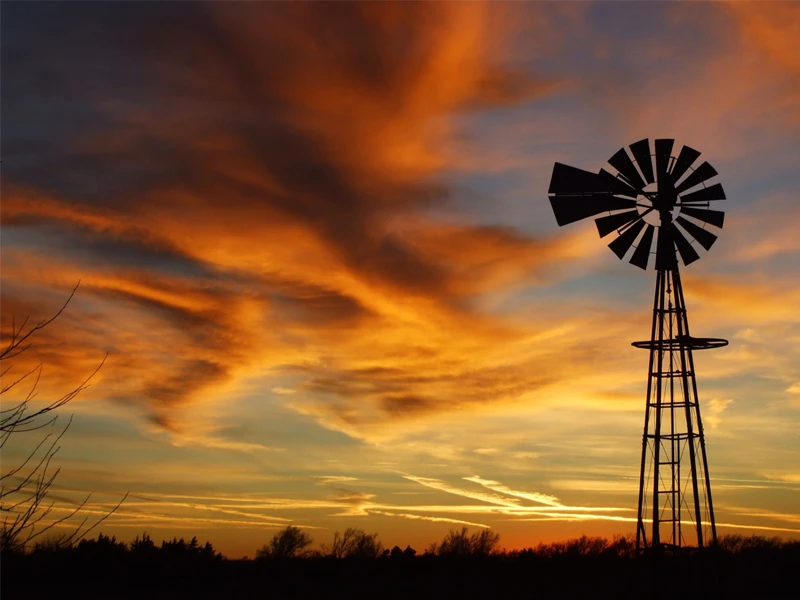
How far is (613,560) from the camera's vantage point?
31.6m

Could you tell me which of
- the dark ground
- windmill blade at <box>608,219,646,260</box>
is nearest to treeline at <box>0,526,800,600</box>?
the dark ground

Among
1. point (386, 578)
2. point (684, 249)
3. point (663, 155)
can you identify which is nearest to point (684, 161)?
point (663, 155)

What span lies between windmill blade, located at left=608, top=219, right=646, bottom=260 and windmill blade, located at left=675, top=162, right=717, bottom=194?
192cm

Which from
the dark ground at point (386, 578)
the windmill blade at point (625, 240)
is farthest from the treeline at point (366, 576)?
the windmill blade at point (625, 240)

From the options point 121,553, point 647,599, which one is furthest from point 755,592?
point 121,553

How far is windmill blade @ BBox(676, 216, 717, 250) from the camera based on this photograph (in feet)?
106

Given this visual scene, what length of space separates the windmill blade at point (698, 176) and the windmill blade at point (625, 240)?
6.31 ft

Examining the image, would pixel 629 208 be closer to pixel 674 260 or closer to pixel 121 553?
pixel 674 260

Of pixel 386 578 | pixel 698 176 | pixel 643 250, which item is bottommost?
pixel 386 578

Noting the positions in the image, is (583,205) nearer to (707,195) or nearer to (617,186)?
(617,186)

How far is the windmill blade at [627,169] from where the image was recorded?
32688 mm

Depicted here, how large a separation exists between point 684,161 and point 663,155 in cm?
80

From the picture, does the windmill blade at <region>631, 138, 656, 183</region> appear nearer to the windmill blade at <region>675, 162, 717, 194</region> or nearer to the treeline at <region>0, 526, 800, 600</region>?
the windmill blade at <region>675, 162, 717, 194</region>

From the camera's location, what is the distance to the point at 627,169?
3275cm
